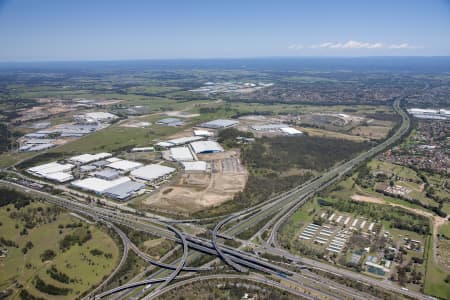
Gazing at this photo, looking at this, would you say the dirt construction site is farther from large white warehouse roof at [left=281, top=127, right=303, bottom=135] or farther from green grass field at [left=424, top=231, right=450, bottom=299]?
large white warehouse roof at [left=281, top=127, right=303, bottom=135]

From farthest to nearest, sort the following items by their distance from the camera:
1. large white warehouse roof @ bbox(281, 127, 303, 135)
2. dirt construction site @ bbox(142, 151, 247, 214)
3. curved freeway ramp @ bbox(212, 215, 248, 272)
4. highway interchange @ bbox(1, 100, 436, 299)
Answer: large white warehouse roof @ bbox(281, 127, 303, 135) → dirt construction site @ bbox(142, 151, 247, 214) → curved freeway ramp @ bbox(212, 215, 248, 272) → highway interchange @ bbox(1, 100, 436, 299)

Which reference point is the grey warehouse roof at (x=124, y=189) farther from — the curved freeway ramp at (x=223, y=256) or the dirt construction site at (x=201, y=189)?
the curved freeway ramp at (x=223, y=256)

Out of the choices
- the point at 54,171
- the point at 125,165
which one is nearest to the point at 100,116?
the point at 54,171

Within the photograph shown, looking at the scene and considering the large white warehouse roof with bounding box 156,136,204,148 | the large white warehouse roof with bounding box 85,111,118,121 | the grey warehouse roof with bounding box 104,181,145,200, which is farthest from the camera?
the large white warehouse roof with bounding box 85,111,118,121

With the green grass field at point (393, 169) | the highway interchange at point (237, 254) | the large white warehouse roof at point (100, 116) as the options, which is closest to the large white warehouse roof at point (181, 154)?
the highway interchange at point (237, 254)

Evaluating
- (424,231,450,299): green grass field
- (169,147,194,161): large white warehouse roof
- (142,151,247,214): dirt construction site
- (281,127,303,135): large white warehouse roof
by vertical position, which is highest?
(281,127,303,135): large white warehouse roof

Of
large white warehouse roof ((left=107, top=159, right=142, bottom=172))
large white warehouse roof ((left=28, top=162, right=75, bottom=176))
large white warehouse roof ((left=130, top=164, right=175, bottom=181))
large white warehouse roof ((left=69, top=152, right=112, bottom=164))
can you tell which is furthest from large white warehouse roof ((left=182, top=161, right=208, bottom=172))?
large white warehouse roof ((left=28, top=162, right=75, bottom=176))

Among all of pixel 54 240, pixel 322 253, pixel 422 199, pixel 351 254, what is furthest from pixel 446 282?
pixel 54 240

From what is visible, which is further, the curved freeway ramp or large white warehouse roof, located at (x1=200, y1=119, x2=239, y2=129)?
large white warehouse roof, located at (x1=200, y1=119, x2=239, y2=129)
